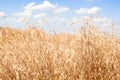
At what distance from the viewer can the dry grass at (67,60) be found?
3539 millimetres

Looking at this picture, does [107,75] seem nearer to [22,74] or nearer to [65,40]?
[22,74]

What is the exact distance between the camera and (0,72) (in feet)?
11.7

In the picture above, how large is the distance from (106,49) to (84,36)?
39cm

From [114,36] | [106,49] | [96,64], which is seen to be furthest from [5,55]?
[114,36]

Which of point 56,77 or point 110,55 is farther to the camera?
point 110,55

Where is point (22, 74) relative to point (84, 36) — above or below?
below

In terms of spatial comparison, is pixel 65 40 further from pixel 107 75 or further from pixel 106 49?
pixel 107 75

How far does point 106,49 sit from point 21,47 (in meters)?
1.27

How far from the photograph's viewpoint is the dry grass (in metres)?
3.54

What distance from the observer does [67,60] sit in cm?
384

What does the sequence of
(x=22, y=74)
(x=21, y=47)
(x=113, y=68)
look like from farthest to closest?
(x=21, y=47) < (x=113, y=68) < (x=22, y=74)

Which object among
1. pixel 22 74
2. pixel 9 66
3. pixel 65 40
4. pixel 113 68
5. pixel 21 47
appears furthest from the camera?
pixel 65 40

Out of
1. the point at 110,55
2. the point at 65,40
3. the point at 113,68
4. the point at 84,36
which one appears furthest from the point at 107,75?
the point at 65,40

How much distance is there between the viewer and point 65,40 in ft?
19.4
